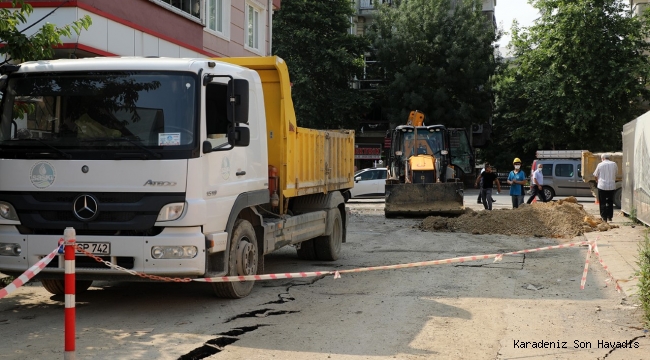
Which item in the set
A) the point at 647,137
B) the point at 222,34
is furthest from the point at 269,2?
the point at 647,137

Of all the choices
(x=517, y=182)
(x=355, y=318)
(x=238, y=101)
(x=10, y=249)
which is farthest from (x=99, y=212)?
(x=517, y=182)

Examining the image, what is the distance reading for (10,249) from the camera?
7.66m

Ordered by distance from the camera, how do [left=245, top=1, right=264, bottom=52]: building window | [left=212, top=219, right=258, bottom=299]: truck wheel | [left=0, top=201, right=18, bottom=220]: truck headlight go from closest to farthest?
[left=0, top=201, right=18, bottom=220]: truck headlight → [left=212, top=219, right=258, bottom=299]: truck wheel → [left=245, top=1, right=264, bottom=52]: building window

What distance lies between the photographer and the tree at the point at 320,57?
144 ft

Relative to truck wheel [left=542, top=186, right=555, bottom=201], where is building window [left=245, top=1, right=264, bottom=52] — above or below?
above

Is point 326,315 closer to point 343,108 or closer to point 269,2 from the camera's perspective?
point 269,2

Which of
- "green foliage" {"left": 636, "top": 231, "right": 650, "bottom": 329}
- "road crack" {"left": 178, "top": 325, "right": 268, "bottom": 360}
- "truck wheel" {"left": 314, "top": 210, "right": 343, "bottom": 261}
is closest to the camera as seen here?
"road crack" {"left": 178, "top": 325, "right": 268, "bottom": 360}

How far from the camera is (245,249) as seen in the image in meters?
8.64

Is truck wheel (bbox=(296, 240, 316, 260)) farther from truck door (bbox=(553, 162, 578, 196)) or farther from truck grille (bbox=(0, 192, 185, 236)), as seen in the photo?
truck door (bbox=(553, 162, 578, 196))

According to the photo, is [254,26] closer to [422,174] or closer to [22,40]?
[422,174]

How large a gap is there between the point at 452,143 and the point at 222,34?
7921mm

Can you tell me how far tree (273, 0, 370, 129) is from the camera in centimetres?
4397

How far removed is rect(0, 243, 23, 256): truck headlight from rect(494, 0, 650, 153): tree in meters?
40.1

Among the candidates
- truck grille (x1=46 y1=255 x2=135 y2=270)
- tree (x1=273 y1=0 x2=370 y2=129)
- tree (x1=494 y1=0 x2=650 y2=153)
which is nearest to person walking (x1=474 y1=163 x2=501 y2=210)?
truck grille (x1=46 y1=255 x2=135 y2=270)
